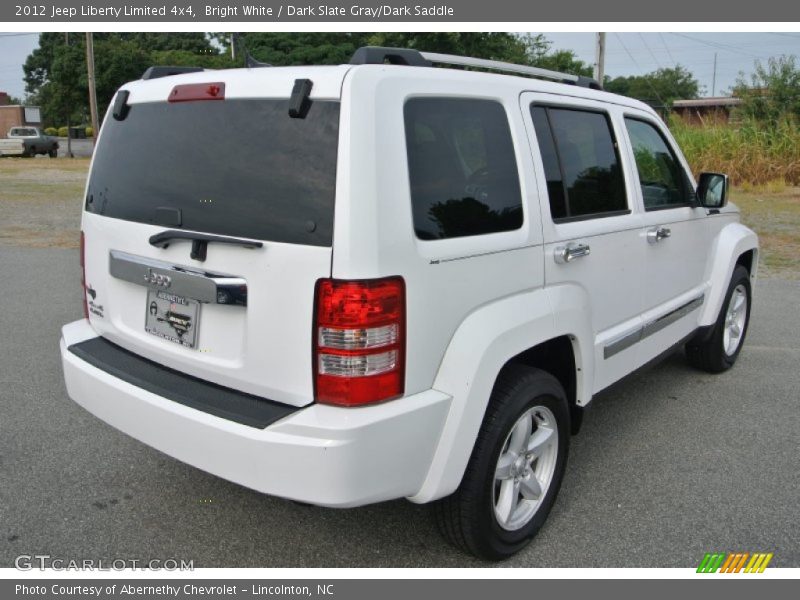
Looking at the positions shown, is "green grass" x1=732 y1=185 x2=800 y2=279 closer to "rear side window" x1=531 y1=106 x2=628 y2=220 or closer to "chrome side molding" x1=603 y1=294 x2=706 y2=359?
"chrome side molding" x1=603 y1=294 x2=706 y2=359

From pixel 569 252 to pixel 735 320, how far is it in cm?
305

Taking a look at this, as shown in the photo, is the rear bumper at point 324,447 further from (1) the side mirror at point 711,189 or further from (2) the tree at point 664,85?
(2) the tree at point 664,85

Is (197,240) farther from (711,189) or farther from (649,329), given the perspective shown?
(711,189)

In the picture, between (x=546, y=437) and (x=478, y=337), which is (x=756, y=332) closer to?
(x=546, y=437)

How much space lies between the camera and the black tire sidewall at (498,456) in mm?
2672

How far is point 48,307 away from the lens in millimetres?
6840

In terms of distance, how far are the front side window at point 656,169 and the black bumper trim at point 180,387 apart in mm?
2478

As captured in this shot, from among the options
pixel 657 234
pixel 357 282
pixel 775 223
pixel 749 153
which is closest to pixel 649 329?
pixel 657 234

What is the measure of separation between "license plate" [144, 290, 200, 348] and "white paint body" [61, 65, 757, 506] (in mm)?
47

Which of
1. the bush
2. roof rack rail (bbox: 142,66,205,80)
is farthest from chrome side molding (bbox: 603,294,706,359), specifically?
the bush

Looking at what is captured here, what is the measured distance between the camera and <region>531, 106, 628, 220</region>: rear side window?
3086 millimetres

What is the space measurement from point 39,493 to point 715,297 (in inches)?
167

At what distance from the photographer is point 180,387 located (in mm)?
2684

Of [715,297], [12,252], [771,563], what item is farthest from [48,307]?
[771,563]
